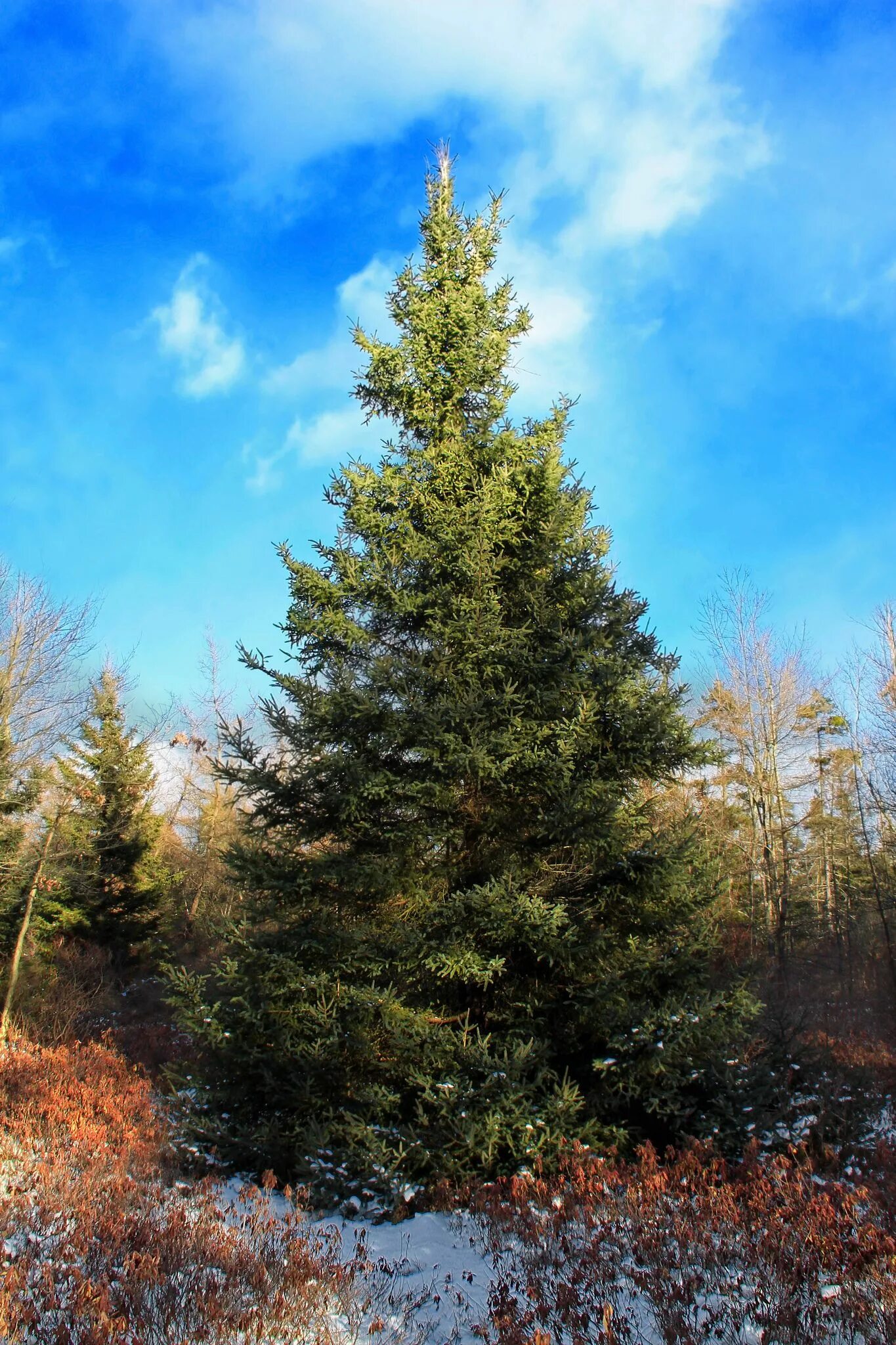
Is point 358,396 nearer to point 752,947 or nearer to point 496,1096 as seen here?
point 496,1096

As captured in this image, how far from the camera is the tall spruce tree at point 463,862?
646 cm

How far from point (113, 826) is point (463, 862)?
17.2m

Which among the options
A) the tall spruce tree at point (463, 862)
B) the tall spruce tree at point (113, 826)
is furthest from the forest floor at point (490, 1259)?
the tall spruce tree at point (113, 826)

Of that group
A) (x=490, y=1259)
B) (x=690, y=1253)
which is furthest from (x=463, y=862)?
(x=690, y=1253)

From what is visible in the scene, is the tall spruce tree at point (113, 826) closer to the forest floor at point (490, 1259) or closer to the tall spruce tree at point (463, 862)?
the tall spruce tree at point (463, 862)

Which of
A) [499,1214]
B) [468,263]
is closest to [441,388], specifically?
[468,263]

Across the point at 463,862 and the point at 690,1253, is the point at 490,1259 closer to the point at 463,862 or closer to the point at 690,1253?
the point at 690,1253

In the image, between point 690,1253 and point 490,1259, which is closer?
point 690,1253

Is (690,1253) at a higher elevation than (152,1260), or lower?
higher

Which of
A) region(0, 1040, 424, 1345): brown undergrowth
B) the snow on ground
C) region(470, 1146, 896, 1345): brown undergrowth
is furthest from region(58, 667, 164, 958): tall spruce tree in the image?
region(470, 1146, 896, 1345): brown undergrowth

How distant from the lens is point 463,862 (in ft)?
26.0

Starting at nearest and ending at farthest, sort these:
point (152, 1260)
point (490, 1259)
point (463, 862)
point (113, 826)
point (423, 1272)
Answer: point (152, 1260), point (423, 1272), point (490, 1259), point (463, 862), point (113, 826)

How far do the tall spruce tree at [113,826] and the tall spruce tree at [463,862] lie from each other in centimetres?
1407

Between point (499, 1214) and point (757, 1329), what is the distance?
2173mm
